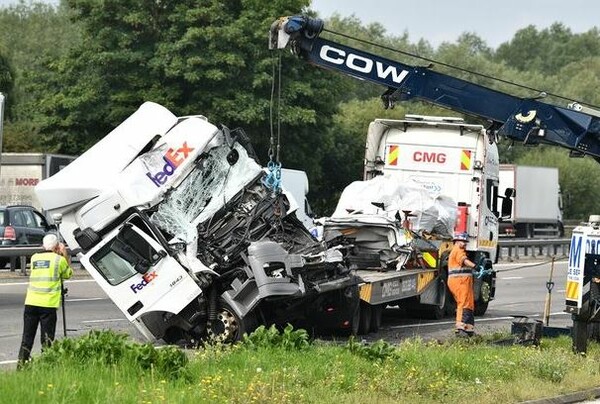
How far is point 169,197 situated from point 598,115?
6.30 meters

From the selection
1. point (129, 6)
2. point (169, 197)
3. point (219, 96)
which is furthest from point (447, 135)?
point (129, 6)

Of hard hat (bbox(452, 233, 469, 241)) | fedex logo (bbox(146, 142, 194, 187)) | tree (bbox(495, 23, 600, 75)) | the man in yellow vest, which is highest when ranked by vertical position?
tree (bbox(495, 23, 600, 75))

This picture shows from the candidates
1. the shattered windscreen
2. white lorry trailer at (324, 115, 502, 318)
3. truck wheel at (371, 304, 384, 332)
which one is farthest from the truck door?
truck wheel at (371, 304, 384, 332)

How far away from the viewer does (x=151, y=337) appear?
15.3 meters

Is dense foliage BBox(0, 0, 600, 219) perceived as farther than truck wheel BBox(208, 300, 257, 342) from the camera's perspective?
Yes

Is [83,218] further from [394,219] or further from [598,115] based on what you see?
[598,115]

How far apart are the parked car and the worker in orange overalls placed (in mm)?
14568

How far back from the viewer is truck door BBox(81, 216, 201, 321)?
14.5 m

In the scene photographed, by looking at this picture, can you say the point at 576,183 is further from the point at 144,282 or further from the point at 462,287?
the point at 144,282

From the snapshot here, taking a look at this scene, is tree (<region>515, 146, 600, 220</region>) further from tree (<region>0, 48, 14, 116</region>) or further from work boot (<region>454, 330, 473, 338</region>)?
work boot (<region>454, 330, 473, 338</region>)

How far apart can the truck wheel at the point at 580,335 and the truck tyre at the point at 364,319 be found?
357 cm

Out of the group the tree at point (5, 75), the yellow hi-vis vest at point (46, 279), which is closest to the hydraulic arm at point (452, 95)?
the yellow hi-vis vest at point (46, 279)

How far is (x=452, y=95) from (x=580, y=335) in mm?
4264

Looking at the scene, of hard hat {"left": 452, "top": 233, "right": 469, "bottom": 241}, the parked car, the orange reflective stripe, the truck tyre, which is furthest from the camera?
the parked car
